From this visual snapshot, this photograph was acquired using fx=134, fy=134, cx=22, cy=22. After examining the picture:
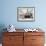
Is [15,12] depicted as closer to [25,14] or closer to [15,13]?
[15,13]

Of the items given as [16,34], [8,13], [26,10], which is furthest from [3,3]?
[16,34]

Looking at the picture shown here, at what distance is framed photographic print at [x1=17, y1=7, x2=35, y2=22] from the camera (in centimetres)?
444

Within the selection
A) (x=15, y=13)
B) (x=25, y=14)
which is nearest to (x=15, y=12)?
(x=15, y=13)

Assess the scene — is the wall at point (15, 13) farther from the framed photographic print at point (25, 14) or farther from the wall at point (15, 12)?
the framed photographic print at point (25, 14)

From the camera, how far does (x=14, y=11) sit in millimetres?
4453

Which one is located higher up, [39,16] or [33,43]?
[39,16]

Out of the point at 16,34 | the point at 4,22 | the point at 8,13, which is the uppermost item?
the point at 8,13

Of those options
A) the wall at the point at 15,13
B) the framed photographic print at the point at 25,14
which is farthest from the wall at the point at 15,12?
the framed photographic print at the point at 25,14

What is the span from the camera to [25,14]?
4.47m

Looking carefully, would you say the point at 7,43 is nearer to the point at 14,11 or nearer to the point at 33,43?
the point at 33,43

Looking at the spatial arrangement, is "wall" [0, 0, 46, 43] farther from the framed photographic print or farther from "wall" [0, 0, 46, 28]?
the framed photographic print

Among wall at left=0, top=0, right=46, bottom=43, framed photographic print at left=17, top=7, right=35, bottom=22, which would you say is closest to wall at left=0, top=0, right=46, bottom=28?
wall at left=0, top=0, right=46, bottom=43

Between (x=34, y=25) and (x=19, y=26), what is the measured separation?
51cm

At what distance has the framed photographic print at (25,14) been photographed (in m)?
4.44
